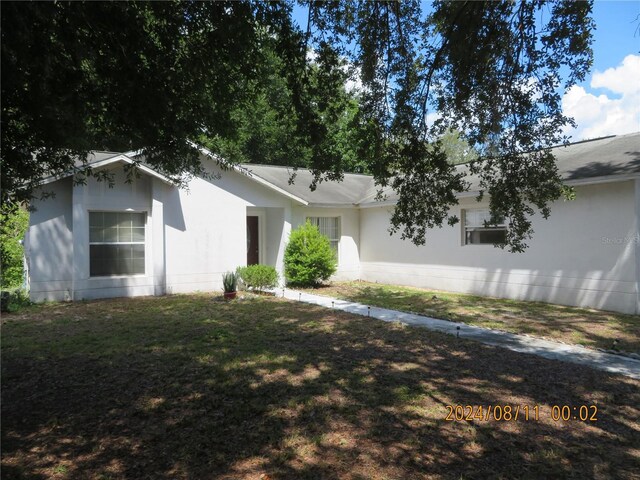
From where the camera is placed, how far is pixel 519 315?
10133mm

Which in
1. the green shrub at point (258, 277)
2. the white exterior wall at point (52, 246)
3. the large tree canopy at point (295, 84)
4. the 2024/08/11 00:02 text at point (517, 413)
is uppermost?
the large tree canopy at point (295, 84)

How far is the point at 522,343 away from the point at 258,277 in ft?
26.4

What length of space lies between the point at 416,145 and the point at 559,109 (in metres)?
1.97

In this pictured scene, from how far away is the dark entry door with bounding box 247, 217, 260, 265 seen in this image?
53.6ft

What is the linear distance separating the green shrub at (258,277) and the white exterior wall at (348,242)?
147 inches

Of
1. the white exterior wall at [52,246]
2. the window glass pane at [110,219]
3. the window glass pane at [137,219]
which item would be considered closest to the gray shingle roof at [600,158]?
the window glass pane at [137,219]

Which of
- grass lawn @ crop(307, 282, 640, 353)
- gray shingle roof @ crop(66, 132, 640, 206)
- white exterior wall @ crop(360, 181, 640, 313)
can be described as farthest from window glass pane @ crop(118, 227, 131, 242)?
white exterior wall @ crop(360, 181, 640, 313)

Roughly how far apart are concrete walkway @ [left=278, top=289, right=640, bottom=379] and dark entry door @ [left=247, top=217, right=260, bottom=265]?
588cm

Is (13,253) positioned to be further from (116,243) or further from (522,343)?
(522,343)

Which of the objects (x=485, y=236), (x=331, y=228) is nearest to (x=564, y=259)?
(x=485, y=236)

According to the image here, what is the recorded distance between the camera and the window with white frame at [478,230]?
13320 mm

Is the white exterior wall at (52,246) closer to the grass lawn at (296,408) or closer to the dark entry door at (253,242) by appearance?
the grass lawn at (296,408)

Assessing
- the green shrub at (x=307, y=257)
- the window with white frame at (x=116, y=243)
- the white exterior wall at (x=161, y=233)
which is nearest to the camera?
the white exterior wall at (x=161, y=233)

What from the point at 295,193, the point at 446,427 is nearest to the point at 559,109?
the point at 446,427
